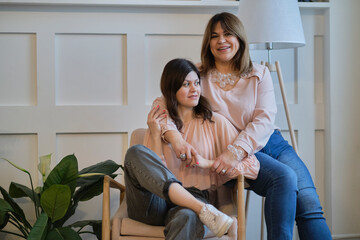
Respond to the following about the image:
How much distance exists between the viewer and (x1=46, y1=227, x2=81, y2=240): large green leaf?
6.31ft

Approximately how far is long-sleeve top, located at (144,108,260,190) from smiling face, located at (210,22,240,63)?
273 mm

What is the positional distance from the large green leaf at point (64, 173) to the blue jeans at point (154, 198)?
1.08 ft

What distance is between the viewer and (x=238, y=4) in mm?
2475

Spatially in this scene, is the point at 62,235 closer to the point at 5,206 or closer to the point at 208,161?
the point at 5,206

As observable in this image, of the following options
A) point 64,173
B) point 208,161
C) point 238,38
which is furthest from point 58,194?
point 238,38

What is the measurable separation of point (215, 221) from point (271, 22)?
1074mm

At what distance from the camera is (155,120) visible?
1.90 m

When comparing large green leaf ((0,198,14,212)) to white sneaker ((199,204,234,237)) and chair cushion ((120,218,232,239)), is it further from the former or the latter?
white sneaker ((199,204,234,237))

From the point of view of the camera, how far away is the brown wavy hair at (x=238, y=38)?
1.98 meters

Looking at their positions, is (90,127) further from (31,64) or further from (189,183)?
(189,183)

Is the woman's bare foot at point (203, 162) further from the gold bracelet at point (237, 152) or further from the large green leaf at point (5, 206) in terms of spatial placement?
the large green leaf at point (5, 206)

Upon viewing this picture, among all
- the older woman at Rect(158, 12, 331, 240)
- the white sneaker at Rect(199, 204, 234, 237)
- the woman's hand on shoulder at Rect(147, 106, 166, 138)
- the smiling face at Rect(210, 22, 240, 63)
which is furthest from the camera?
the smiling face at Rect(210, 22, 240, 63)

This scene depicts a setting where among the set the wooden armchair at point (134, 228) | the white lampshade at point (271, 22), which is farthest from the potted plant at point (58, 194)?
the white lampshade at point (271, 22)

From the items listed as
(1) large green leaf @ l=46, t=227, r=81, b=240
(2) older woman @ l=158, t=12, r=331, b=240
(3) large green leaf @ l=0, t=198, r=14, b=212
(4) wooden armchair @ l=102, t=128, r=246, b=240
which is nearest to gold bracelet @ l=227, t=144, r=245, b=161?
(2) older woman @ l=158, t=12, r=331, b=240
